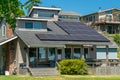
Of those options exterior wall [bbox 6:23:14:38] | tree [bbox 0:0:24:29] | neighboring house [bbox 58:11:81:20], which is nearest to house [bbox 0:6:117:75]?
exterior wall [bbox 6:23:14:38]

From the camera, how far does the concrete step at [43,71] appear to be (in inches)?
1491

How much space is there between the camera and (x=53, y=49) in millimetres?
43250

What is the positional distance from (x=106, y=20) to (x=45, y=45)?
48076mm

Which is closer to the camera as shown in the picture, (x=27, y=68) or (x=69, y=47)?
(x=27, y=68)

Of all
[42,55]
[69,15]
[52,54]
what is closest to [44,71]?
[42,55]

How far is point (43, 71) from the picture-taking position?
128ft

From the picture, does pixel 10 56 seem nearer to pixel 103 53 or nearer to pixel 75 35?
pixel 75 35

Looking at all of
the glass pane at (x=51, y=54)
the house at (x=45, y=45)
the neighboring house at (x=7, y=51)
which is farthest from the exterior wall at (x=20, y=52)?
the glass pane at (x=51, y=54)

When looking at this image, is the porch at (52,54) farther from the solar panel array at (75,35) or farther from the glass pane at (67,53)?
the solar panel array at (75,35)

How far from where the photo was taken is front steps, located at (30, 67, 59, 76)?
3790 cm

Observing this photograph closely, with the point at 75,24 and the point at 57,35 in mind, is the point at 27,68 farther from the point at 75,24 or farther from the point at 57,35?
the point at 75,24

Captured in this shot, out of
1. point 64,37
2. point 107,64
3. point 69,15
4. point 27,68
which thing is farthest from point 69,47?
point 69,15

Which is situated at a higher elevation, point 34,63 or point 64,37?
point 64,37

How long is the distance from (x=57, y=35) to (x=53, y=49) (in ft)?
5.82
